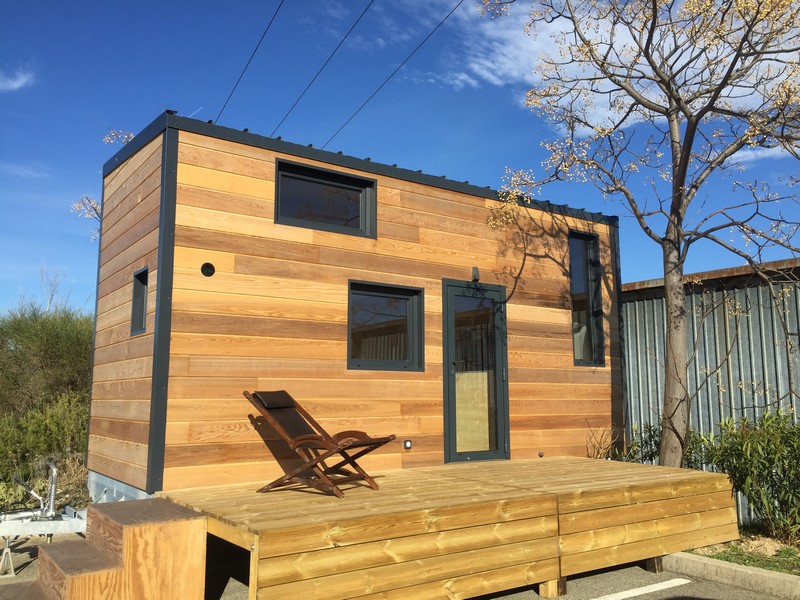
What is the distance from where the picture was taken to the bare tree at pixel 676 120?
19.4 ft

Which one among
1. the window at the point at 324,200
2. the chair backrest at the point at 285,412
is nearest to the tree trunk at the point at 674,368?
the window at the point at 324,200

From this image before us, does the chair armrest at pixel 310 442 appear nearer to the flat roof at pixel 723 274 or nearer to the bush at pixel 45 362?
the flat roof at pixel 723 274

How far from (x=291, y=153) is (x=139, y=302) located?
1.83 metres

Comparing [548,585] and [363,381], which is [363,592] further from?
[363,381]

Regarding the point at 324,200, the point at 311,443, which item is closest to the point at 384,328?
the point at 324,200

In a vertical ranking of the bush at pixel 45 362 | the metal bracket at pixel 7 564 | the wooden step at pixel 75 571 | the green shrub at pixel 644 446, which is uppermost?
the bush at pixel 45 362

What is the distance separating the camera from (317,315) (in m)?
5.27

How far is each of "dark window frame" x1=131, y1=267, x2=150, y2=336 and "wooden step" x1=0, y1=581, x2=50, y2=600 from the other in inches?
77.4

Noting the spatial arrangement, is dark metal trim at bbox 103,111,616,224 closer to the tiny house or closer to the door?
the tiny house

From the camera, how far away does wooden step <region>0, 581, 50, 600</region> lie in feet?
11.4

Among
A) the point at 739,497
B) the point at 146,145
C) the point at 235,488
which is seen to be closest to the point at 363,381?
the point at 235,488

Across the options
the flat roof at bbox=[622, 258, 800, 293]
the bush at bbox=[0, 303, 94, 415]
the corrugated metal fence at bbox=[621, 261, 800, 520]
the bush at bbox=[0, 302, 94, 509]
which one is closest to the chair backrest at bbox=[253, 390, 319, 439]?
the bush at bbox=[0, 302, 94, 509]

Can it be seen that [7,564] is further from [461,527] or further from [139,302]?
[461,527]

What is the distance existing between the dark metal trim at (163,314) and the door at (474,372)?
2.63 m
